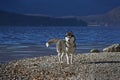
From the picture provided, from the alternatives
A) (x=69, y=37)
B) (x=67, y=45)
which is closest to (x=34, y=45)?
(x=67, y=45)

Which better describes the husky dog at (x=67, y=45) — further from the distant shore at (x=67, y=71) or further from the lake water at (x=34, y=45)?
the lake water at (x=34, y=45)

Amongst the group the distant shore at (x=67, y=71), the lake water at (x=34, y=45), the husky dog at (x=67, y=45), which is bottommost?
the distant shore at (x=67, y=71)

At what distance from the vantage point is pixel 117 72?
64.8 ft

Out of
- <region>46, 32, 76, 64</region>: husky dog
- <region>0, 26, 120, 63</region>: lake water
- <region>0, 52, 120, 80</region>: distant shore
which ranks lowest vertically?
<region>0, 52, 120, 80</region>: distant shore

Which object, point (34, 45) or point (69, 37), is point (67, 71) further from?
point (34, 45)

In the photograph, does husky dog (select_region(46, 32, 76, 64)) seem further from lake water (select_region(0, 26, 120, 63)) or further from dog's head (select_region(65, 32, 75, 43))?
lake water (select_region(0, 26, 120, 63))

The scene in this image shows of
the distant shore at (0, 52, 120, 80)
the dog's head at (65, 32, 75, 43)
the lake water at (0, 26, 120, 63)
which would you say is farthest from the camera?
the lake water at (0, 26, 120, 63)

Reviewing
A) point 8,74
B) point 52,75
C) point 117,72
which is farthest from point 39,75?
point 117,72

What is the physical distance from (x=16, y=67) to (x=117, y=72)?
22.6 ft

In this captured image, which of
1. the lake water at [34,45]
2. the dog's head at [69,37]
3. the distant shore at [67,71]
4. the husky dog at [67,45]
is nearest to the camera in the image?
the distant shore at [67,71]

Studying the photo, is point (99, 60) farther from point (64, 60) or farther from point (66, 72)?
point (66, 72)

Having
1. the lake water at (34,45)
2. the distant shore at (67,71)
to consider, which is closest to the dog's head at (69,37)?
the distant shore at (67,71)

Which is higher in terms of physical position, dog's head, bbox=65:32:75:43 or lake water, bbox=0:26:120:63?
lake water, bbox=0:26:120:63

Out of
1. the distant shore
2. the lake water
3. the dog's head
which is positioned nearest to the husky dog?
the dog's head
